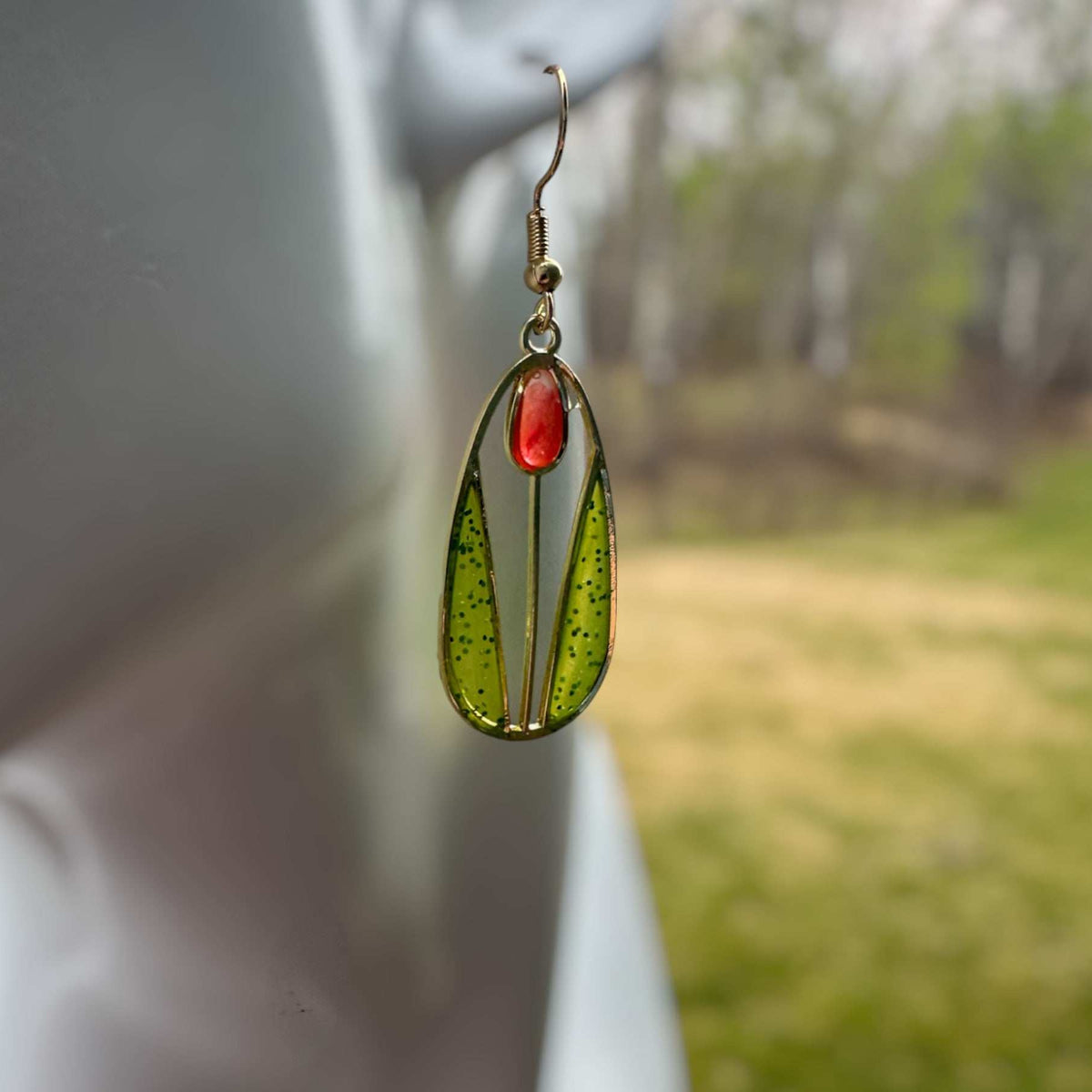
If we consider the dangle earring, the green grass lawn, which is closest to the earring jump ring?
the dangle earring

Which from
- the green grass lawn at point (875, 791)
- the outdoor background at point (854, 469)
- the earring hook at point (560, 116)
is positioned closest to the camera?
the earring hook at point (560, 116)

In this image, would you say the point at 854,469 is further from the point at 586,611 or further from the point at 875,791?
the point at 586,611

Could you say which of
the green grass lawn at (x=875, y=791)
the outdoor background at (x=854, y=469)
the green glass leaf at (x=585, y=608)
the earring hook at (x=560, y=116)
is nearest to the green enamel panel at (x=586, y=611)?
the green glass leaf at (x=585, y=608)

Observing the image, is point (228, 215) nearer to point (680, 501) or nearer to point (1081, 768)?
point (1081, 768)

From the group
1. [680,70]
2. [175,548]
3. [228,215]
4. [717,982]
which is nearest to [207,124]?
[228,215]

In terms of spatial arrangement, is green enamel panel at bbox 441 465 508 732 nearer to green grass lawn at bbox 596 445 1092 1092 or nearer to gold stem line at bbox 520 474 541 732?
gold stem line at bbox 520 474 541 732

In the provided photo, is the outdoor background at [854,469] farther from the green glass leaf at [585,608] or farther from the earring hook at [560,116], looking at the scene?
the earring hook at [560,116]

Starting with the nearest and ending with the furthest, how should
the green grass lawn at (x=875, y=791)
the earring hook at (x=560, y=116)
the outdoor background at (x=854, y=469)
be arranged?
the earring hook at (x=560, y=116) → the green grass lawn at (x=875, y=791) → the outdoor background at (x=854, y=469)

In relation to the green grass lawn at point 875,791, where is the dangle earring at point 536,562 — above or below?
below
